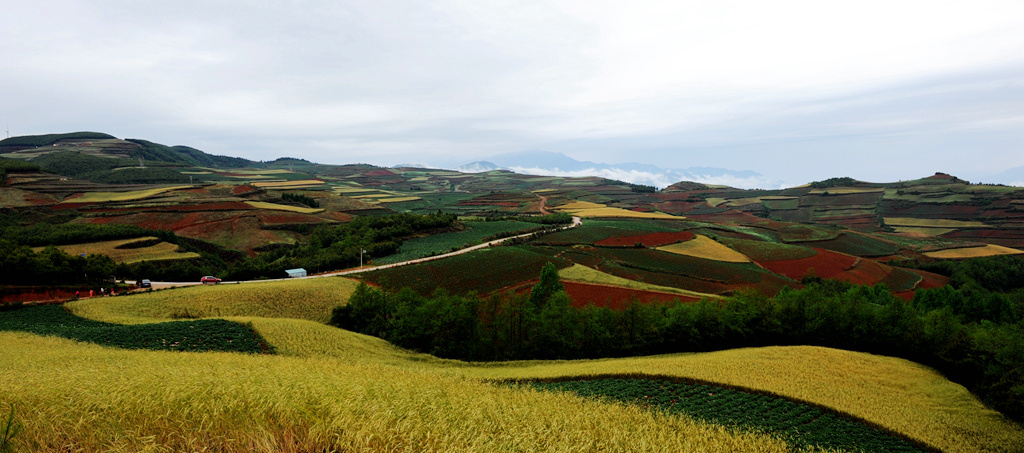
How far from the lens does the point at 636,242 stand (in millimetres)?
102688

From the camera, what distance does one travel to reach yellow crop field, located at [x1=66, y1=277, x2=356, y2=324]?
45312mm

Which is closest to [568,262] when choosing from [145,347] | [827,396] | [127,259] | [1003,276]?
[827,396]

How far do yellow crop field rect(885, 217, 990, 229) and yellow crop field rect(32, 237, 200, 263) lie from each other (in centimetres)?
22941

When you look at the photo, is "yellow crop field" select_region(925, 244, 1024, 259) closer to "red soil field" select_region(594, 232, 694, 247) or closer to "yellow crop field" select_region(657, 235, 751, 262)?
"yellow crop field" select_region(657, 235, 751, 262)

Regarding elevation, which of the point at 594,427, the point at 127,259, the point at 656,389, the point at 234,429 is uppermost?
the point at 234,429

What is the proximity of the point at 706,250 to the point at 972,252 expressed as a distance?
77.0 meters

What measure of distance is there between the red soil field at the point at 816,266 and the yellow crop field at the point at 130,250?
123 meters

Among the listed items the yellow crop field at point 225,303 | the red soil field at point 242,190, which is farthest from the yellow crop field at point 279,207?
the yellow crop field at point 225,303

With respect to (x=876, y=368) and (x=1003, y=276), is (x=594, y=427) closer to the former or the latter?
(x=876, y=368)

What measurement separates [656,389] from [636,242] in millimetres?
78975

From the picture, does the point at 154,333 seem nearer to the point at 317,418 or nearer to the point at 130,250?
the point at 317,418

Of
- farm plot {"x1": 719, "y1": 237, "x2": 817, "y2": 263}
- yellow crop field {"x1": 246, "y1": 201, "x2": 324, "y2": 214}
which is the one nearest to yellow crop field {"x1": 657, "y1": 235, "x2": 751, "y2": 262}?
farm plot {"x1": 719, "y1": 237, "x2": 817, "y2": 263}

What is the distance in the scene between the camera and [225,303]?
5134 cm

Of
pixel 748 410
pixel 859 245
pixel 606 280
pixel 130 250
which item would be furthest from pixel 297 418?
pixel 859 245
